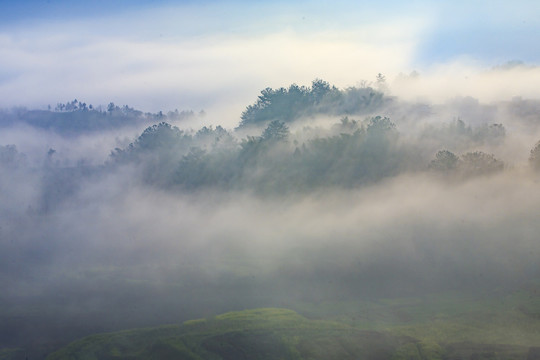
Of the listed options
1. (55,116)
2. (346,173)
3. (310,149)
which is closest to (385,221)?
(346,173)

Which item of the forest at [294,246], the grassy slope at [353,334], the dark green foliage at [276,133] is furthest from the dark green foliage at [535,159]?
the dark green foliage at [276,133]

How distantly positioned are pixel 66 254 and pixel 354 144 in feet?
118

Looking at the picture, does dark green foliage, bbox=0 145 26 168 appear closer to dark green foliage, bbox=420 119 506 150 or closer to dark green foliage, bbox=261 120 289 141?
dark green foliage, bbox=261 120 289 141

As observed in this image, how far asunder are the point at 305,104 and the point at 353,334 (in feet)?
215

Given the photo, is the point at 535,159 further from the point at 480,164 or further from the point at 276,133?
the point at 276,133

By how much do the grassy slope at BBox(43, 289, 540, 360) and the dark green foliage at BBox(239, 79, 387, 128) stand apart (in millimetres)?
55830

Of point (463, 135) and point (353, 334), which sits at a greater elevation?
point (463, 135)

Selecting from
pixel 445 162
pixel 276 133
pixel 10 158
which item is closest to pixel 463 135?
pixel 445 162

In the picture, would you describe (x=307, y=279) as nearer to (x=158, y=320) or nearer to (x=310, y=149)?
(x=158, y=320)

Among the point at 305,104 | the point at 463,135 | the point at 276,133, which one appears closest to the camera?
the point at 463,135

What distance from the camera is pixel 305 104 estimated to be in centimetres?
10181

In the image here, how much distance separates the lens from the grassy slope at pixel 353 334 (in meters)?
37.9

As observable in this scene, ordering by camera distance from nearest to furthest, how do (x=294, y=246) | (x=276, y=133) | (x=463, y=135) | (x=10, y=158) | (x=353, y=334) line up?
(x=353, y=334), (x=294, y=246), (x=463, y=135), (x=276, y=133), (x=10, y=158)

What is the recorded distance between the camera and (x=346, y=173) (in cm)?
7169
